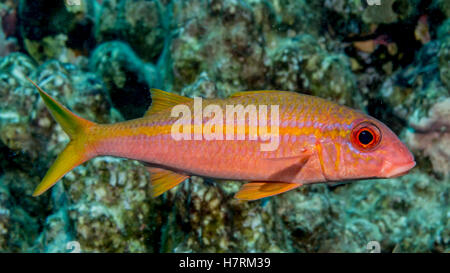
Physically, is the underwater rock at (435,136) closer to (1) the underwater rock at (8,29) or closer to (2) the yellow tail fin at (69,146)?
(2) the yellow tail fin at (69,146)

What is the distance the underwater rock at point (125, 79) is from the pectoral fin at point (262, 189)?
4.17 meters

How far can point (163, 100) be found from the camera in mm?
2691

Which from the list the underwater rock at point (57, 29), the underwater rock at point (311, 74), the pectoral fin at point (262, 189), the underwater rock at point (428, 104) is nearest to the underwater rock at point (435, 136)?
the underwater rock at point (428, 104)

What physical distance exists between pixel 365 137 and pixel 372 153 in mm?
133

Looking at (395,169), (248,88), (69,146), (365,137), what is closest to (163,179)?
(69,146)

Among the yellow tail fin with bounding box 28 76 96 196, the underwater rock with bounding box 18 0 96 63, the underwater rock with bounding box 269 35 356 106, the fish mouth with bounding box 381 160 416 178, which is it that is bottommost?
the fish mouth with bounding box 381 160 416 178

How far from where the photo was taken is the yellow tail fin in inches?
97.7

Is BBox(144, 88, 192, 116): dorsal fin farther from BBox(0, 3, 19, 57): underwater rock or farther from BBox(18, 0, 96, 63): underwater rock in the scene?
BBox(0, 3, 19, 57): underwater rock

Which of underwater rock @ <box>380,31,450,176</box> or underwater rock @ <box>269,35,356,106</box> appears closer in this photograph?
underwater rock @ <box>380,31,450,176</box>

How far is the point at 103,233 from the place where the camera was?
3537mm

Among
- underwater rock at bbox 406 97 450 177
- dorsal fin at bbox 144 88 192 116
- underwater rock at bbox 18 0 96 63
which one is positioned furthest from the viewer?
underwater rock at bbox 18 0 96 63

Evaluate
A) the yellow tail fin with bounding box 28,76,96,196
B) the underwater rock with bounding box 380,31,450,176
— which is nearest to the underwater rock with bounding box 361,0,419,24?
the underwater rock with bounding box 380,31,450,176

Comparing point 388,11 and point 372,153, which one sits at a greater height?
point 388,11

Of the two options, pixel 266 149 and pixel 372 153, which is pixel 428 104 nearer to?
pixel 372 153
